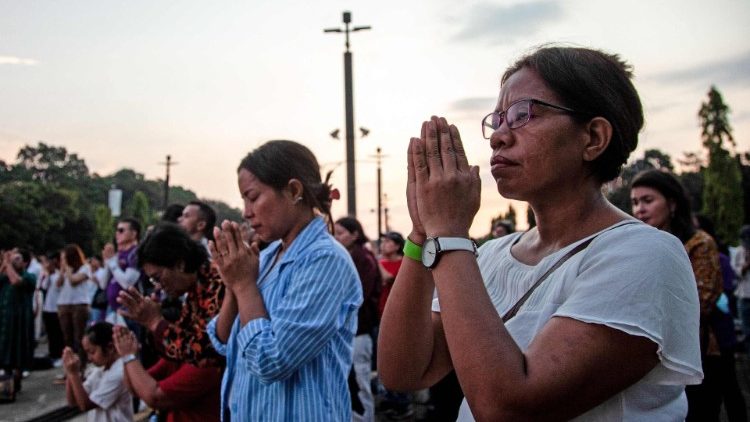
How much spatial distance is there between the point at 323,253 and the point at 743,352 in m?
10.3

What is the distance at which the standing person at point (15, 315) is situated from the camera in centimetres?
927

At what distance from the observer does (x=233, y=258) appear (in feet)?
8.42

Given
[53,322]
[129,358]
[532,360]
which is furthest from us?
[53,322]

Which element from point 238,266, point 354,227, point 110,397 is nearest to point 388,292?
point 354,227

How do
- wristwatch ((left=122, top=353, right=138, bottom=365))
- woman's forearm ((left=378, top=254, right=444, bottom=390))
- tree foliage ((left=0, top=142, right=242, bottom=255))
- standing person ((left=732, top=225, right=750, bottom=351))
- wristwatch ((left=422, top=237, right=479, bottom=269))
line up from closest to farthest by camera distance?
wristwatch ((left=422, top=237, right=479, bottom=269))
woman's forearm ((left=378, top=254, right=444, bottom=390))
wristwatch ((left=122, top=353, right=138, bottom=365))
standing person ((left=732, top=225, right=750, bottom=351))
tree foliage ((left=0, top=142, right=242, bottom=255))

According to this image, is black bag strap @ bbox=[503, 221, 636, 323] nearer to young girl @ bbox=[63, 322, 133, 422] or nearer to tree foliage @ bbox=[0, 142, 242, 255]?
young girl @ bbox=[63, 322, 133, 422]

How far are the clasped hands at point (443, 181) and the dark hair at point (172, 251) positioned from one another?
2342 mm

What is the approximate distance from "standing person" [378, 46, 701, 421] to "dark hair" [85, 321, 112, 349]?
381 cm

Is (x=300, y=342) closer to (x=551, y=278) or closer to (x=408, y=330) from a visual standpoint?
(x=408, y=330)

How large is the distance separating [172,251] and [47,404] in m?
5.87

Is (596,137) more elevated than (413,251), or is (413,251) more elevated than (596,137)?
(596,137)

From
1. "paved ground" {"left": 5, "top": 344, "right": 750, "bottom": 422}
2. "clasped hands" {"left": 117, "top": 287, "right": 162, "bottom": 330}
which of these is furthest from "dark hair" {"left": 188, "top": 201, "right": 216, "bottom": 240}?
"clasped hands" {"left": 117, "top": 287, "right": 162, "bottom": 330}

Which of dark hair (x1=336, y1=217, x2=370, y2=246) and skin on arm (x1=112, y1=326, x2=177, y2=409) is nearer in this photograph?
skin on arm (x1=112, y1=326, x2=177, y2=409)

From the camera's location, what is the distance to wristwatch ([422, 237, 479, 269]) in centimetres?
141
